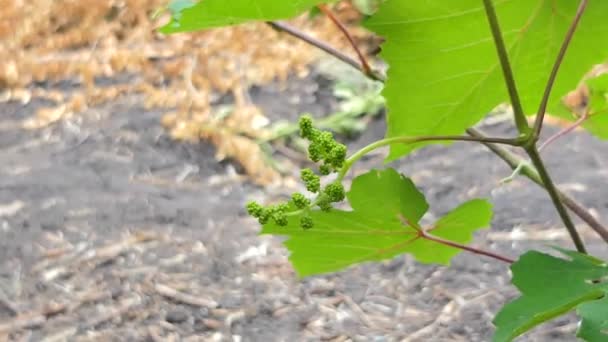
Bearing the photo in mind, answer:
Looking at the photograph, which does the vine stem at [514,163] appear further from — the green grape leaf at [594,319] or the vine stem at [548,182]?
the green grape leaf at [594,319]

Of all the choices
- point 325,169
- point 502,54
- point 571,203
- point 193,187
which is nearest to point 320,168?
point 325,169

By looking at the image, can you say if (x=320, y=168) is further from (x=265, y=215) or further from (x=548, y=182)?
(x=548, y=182)

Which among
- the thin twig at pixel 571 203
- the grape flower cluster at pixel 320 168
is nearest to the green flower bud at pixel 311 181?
the grape flower cluster at pixel 320 168

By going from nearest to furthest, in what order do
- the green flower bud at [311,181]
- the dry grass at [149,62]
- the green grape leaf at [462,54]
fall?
the green flower bud at [311,181]
the green grape leaf at [462,54]
the dry grass at [149,62]

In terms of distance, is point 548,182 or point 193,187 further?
point 193,187

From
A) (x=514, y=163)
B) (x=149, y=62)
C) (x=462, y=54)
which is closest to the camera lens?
(x=462, y=54)

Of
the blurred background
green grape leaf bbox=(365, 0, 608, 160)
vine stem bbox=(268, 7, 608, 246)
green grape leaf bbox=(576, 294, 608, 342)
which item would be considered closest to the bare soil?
the blurred background

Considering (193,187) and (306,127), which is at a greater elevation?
(193,187)
